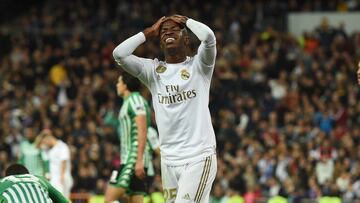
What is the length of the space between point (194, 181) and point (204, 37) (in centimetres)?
128

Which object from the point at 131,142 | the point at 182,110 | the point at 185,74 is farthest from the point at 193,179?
the point at 131,142

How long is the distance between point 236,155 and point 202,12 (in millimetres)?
7839

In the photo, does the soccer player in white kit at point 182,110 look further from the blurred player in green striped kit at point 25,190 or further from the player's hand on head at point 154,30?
the blurred player in green striped kit at point 25,190

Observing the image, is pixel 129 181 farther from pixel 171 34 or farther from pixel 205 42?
pixel 205 42

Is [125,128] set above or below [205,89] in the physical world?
below

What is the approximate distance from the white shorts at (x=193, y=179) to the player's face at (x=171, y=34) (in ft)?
3.49

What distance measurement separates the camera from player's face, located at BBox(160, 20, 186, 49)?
9.05 metres

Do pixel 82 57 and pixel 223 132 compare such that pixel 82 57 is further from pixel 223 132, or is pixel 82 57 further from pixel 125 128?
pixel 125 128

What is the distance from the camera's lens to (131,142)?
11828 mm

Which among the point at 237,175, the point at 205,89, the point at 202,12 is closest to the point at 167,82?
the point at 205,89

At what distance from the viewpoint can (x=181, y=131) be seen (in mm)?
9125

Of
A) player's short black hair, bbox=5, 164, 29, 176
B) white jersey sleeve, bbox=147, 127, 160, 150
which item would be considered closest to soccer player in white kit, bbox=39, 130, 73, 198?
white jersey sleeve, bbox=147, 127, 160, 150

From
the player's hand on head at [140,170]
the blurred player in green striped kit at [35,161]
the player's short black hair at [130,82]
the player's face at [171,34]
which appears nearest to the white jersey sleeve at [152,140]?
the player's short black hair at [130,82]

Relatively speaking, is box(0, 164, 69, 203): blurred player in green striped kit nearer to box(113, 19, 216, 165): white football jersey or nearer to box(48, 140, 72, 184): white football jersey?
box(113, 19, 216, 165): white football jersey
